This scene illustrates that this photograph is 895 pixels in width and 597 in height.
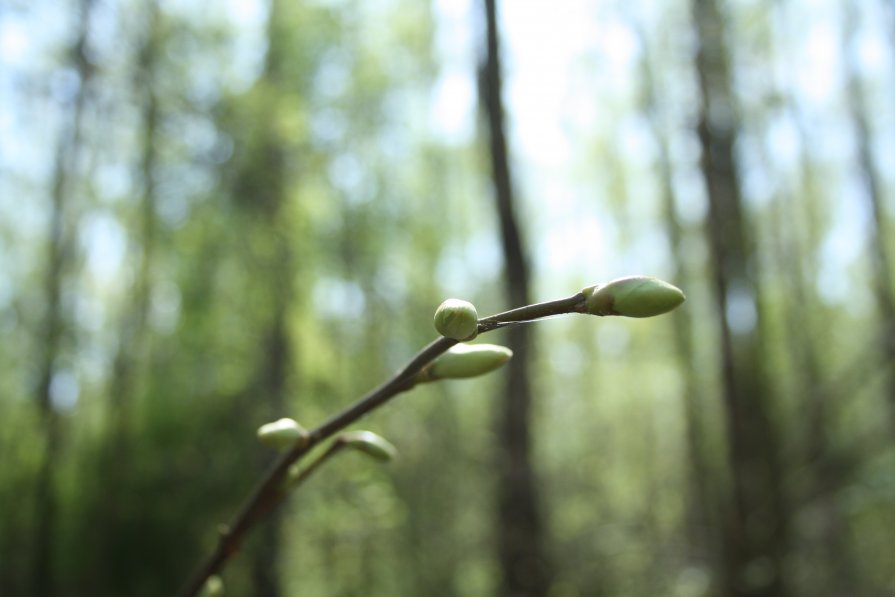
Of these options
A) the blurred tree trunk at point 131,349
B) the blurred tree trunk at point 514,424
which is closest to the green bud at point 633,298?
the blurred tree trunk at point 514,424

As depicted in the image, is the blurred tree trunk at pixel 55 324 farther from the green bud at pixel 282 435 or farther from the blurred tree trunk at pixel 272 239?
the green bud at pixel 282 435

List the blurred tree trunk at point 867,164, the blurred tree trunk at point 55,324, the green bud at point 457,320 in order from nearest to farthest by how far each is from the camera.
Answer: the green bud at point 457,320
the blurred tree trunk at point 55,324
the blurred tree trunk at point 867,164

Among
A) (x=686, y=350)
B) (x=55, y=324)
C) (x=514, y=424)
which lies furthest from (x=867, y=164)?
(x=55, y=324)

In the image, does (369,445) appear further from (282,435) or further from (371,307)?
(371,307)

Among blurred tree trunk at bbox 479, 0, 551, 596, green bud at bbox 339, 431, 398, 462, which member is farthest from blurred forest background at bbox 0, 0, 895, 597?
green bud at bbox 339, 431, 398, 462

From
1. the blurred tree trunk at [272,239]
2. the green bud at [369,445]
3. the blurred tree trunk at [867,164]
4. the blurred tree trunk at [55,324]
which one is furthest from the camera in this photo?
the blurred tree trunk at [867,164]

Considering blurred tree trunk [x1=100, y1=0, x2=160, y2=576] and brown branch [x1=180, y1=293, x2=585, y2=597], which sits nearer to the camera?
brown branch [x1=180, y1=293, x2=585, y2=597]

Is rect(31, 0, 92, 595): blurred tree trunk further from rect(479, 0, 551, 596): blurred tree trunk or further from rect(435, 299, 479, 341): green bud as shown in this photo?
rect(435, 299, 479, 341): green bud

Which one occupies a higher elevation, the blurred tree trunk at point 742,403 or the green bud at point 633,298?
the green bud at point 633,298
